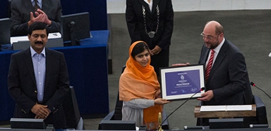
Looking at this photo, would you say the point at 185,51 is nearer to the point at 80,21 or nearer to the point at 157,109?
the point at 80,21

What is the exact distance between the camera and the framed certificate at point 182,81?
5.73 metres

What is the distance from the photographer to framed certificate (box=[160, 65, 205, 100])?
5.73 meters

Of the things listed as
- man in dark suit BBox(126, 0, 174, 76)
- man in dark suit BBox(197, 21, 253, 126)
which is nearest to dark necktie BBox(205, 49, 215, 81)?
man in dark suit BBox(197, 21, 253, 126)

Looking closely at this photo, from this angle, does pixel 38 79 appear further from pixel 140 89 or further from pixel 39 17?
pixel 39 17

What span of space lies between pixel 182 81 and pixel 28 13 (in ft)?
9.00

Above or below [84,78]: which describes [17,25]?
above

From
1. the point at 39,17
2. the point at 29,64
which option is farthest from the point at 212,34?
the point at 39,17

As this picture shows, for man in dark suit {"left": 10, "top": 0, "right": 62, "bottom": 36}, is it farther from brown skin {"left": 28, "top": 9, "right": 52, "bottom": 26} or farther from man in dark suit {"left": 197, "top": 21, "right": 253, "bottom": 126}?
man in dark suit {"left": 197, "top": 21, "right": 253, "bottom": 126}

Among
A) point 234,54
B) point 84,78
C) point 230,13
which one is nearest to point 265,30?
point 230,13

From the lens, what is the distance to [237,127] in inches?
173

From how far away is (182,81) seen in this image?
575 cm

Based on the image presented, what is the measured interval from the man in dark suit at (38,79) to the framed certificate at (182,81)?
3.17 feet

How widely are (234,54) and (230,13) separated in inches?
291

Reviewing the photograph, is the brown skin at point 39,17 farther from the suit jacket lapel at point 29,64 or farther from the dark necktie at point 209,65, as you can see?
the dark necktie at point 209,65
